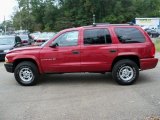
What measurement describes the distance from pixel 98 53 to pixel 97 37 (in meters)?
0.50

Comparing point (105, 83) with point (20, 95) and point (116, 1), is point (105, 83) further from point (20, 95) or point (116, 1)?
point (116, 1)

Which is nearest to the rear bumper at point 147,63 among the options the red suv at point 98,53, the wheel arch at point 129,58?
the red suv at point 98,53

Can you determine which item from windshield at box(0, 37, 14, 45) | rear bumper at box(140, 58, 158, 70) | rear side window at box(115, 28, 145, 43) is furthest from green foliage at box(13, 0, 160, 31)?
rear bumper at box(140, 58, 158, 70)

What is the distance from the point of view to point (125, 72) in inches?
410

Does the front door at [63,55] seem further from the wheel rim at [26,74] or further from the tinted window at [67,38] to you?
the wheel rim at [26,74]

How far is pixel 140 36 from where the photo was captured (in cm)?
1053

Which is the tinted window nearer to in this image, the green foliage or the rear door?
the rear door

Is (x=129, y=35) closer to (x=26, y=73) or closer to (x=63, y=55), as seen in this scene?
(x=63, y=55)

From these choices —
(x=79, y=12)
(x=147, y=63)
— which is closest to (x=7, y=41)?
(x=147, y=63)

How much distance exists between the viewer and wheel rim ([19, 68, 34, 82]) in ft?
35.2

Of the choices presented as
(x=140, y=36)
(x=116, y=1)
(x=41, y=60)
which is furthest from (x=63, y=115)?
(x=116, y=1)

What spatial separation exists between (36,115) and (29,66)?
3523 millimetres

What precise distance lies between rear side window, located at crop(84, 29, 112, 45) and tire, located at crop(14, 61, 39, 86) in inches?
69.9

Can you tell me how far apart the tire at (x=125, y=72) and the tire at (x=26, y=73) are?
7.77 feet
